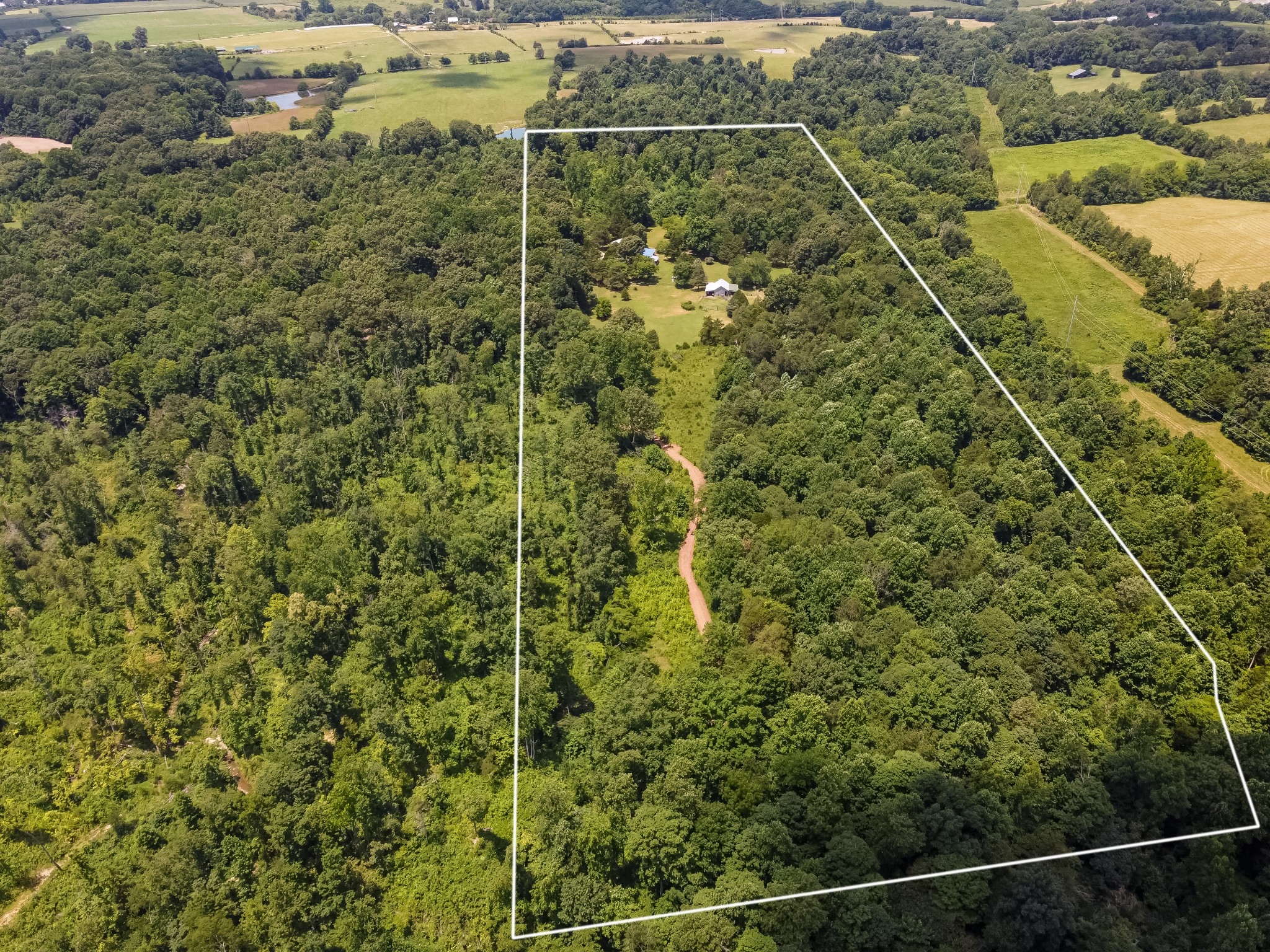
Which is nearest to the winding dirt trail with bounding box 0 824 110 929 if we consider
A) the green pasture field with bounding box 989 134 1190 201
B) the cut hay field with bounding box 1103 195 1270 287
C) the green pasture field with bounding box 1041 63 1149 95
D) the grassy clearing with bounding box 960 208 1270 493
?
the grassy clearing with bounding box 960 208 1270 493

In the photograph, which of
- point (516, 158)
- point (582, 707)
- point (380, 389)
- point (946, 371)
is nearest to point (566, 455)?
point (380, 389)

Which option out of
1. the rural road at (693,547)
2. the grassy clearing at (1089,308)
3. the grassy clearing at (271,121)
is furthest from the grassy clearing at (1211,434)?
the grassy clearing at (271,121)

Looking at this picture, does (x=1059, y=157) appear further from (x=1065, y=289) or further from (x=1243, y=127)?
(x=1065, y=289)

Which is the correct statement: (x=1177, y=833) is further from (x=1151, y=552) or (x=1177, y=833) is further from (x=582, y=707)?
(x=582, y=707)

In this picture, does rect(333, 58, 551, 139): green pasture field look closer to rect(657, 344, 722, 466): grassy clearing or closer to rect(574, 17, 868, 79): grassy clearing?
rect(574, 17, 868, 79): grassy clearing

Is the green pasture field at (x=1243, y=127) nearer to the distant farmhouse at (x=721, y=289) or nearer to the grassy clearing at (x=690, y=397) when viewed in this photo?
the distant farmhouse at (x=721, y=289)

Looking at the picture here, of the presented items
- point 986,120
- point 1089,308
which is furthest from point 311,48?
point 1089,308
